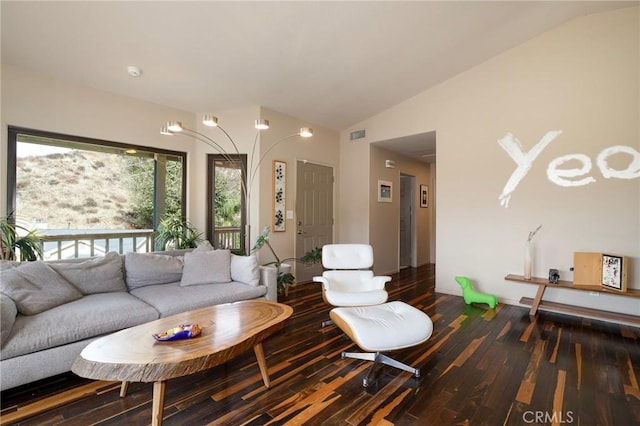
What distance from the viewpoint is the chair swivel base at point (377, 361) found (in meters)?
2.12

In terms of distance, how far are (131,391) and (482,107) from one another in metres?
4.90

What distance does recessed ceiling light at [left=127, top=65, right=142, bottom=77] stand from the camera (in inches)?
125

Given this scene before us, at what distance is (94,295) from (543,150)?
5.12 metres

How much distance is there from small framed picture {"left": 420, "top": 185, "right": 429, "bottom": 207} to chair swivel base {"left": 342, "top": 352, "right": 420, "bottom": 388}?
16.6 ft

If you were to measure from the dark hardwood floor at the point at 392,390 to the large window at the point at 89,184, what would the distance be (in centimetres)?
211

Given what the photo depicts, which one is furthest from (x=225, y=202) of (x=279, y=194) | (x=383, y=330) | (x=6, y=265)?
(x=383, y=330)

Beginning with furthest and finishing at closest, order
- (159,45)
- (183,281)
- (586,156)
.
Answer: (586,156) → (183,281) → (159,45)

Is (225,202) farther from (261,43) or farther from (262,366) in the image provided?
(262,366)

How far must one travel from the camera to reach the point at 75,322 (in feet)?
6.72

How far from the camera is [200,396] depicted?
6.23 feet

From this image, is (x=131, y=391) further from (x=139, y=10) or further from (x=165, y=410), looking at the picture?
(x=139, y=10)

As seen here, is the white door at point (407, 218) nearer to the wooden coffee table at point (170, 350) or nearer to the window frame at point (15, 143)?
the wooden coffee table at point (170, 350)

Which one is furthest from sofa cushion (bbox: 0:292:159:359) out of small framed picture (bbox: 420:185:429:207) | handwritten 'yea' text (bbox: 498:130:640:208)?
small framed picture (bbox: 420:185:429:207)

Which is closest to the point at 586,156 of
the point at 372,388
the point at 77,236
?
the point at 372,388
